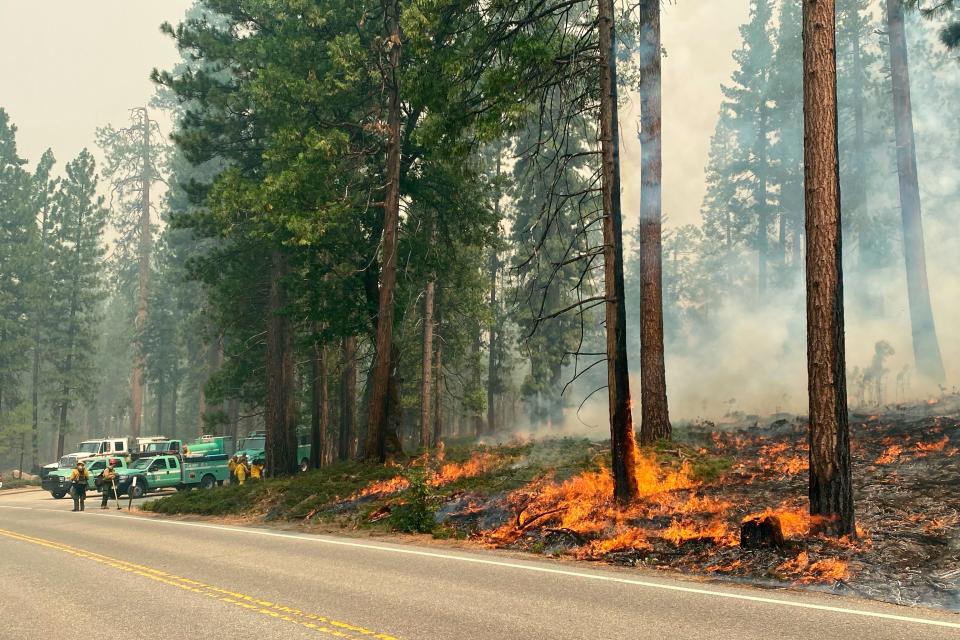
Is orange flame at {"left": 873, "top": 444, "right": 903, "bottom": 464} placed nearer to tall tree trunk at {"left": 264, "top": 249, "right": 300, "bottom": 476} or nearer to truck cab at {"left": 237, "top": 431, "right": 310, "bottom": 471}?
tall tree trunk at {"left": 264, "top": 249, "right": 300, "bottom": 476}

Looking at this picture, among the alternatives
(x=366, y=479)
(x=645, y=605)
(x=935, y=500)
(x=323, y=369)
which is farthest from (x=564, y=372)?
(x=645, y=605)

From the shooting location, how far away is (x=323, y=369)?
33.5 meters

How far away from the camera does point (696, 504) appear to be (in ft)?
41.9

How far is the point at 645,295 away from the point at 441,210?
35.4 feet

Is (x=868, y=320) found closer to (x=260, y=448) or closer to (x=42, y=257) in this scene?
(x=260, y=448)

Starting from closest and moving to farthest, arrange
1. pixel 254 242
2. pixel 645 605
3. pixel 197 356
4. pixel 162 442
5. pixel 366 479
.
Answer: pixel 645 605 < pixel 366 479 < pixel 254 242 < pixel 162 442 < pixel 197 356

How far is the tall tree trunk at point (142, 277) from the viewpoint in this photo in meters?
67.1

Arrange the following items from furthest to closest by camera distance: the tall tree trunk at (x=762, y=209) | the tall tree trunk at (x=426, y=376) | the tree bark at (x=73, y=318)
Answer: the tree bark at (x=73, y=318)
the tall tree trunk at (x=762, y=209)
the tall tree trunk at (x=426, y=376)

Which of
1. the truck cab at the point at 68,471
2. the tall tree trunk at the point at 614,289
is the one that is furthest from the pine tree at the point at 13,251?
the tall tree trunk at the point at 614,289

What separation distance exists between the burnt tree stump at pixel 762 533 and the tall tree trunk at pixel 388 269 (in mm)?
13599

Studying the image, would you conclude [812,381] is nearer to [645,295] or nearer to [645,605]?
[645,605]

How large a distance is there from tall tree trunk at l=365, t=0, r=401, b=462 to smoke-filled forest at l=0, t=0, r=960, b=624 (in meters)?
0.10

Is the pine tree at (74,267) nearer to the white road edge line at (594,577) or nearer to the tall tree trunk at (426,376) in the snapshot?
the tall tree trunk at (426,376)

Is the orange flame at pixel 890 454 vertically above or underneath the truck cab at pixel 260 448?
above
